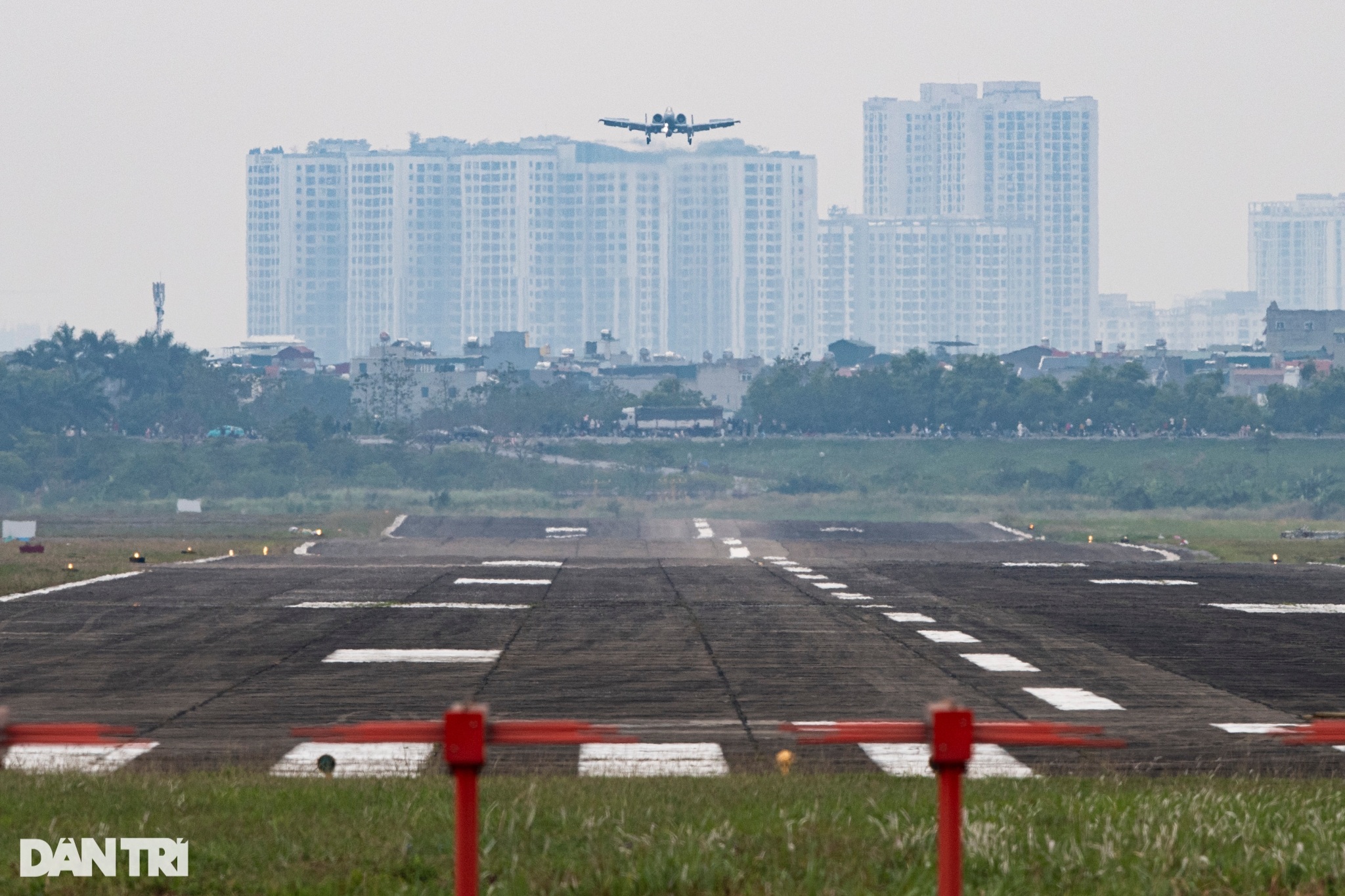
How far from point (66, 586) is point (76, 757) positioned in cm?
3229

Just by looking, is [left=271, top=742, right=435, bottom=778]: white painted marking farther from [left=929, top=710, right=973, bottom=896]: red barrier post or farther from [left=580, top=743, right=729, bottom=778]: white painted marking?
[left=929, top=710, right=973, bottom=896]: red barrier post

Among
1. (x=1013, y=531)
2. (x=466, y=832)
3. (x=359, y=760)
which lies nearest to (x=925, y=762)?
(x=359, y=760)

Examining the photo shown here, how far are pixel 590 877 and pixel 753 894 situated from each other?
1.05 meters

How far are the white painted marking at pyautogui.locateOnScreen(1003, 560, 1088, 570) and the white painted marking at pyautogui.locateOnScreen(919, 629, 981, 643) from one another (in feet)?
93.1

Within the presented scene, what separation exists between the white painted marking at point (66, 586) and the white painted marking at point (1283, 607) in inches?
1121

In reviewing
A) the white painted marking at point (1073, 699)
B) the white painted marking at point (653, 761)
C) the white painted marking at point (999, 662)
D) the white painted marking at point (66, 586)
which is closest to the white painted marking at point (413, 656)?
the white painted marking at point (999, 662)

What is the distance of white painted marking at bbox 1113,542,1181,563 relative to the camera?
258ft

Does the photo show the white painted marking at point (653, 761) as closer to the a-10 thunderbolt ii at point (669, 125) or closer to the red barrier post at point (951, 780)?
the red barrier post at point (951, 780)

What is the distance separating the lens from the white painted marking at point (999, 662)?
29188mm

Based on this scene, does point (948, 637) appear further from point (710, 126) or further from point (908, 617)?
point (710, 126)

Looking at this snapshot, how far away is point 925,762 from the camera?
18672 millimetres

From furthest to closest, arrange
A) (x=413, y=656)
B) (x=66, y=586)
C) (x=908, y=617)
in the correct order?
(x=66, y=586)
(x=908, y=617)
(x=413, y=656)

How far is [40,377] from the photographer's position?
611 ft

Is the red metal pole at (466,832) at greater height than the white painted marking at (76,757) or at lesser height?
greater
